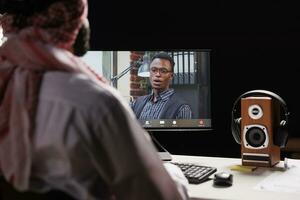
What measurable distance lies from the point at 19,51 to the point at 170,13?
2492mm

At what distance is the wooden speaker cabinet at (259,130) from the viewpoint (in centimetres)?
203

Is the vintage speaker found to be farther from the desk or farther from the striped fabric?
the striped fabric

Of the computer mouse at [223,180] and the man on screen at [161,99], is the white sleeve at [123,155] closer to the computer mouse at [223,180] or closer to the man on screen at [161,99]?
the computer mouse at [223,180]

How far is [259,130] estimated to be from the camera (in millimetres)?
2037

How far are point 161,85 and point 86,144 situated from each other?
A: 1.38 meters

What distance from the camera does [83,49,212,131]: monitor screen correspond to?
2.29 m

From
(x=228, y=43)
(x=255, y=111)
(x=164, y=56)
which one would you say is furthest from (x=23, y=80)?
(x=228, y=43)

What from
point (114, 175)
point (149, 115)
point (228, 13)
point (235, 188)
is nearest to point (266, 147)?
point (235, 188)

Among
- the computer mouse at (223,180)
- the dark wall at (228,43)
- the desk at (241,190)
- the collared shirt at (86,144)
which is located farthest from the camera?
the dark wall at (228,43)

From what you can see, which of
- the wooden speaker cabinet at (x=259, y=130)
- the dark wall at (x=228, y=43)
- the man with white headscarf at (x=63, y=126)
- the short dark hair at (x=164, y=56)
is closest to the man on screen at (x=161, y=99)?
the short dark hair at (x=164, y=56)

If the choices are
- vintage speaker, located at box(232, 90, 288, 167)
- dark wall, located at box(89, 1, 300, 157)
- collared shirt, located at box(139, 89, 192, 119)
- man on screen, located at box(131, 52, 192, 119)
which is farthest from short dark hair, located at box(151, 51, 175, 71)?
dark wall, located at box(89, 1, 300, 157)

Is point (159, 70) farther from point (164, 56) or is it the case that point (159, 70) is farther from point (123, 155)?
point (123, 155)

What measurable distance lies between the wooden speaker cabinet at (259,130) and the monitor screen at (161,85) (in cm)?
31

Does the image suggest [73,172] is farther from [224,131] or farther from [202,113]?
[224,131]
